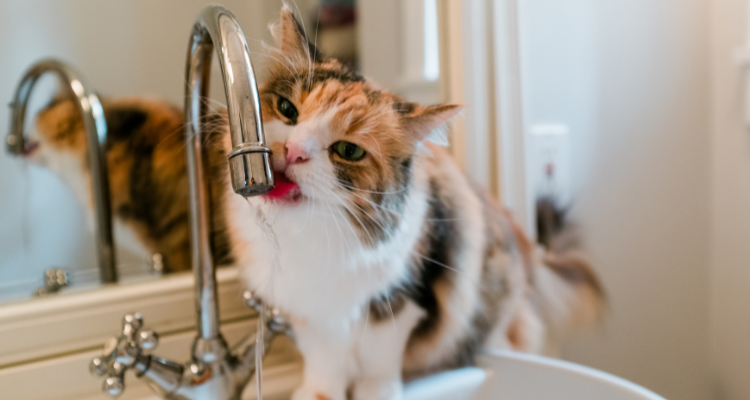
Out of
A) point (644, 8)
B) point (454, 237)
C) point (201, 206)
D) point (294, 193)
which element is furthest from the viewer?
point (644, 8)

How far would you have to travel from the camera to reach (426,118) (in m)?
0.63

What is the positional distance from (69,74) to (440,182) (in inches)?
28.9

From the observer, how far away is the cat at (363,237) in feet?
1.93

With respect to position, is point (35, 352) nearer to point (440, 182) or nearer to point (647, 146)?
point (440, 182)

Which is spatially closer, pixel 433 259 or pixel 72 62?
pixel 433 259

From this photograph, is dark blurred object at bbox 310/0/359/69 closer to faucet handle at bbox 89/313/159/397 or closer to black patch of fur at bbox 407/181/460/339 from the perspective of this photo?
black patch of fur at bbox 407/181/460/339

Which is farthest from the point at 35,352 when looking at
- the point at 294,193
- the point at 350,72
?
the point at 350,72

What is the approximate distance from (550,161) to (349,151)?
0.66 meters

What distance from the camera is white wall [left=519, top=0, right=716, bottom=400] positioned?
110 centimetres

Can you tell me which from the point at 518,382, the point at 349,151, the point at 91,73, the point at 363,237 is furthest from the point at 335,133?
the point at 91,73

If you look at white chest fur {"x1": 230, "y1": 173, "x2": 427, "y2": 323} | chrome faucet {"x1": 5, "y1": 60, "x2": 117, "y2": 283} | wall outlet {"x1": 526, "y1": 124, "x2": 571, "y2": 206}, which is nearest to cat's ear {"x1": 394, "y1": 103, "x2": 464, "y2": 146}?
white chest fur {"x1": 230, "y1": 173, "x2": 427, "y2": 323}

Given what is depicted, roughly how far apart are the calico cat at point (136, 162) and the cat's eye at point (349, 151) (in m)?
0.51

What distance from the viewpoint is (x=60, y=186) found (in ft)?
3.25

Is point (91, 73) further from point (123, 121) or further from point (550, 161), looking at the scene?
point (550, 161)
